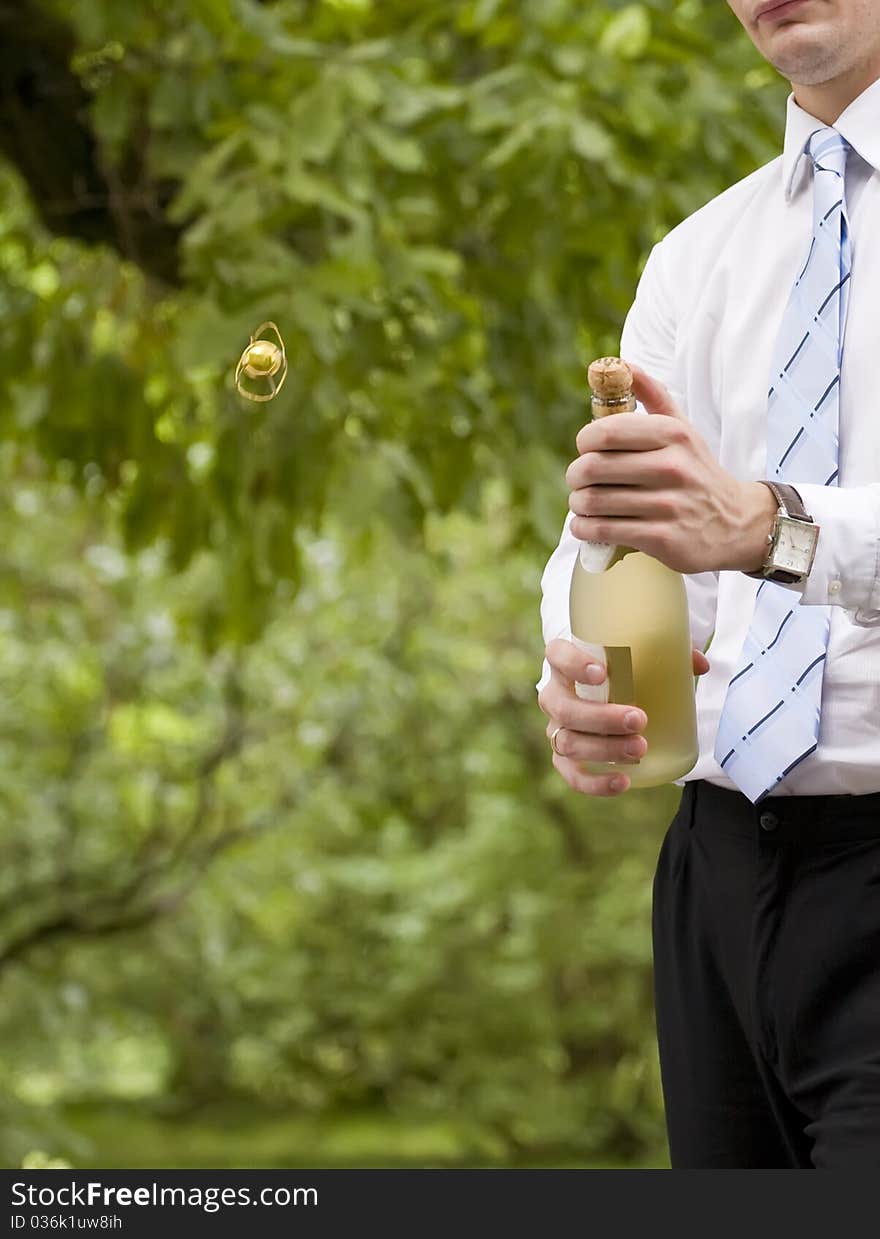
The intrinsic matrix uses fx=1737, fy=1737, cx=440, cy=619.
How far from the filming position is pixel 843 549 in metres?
1.14

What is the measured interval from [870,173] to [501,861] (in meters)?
7.50

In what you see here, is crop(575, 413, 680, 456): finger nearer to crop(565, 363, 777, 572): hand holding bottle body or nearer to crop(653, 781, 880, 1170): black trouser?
crop(565, 363, 777, 572): hand holding bottle body

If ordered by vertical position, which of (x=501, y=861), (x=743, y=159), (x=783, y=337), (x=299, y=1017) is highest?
(x=743, y=159)

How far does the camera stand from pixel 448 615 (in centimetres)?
795

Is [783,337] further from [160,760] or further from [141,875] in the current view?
[160,760]

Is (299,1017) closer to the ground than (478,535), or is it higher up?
closer to the ground

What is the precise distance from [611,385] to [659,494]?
0.10m

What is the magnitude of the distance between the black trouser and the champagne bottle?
0.25 feet

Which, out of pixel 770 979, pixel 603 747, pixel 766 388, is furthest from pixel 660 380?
pixel 770 979

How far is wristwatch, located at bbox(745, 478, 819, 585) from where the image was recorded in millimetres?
1113

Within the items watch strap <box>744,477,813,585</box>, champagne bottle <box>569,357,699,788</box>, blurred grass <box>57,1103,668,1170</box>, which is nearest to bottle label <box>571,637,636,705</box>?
champagne bottle <box>569,357,699,788</box>

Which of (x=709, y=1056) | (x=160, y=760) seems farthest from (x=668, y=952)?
(x=160, y=760)

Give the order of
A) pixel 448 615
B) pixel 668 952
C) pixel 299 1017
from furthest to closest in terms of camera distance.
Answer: pixel 299 1017
pixel 448 615
pixel 668 952

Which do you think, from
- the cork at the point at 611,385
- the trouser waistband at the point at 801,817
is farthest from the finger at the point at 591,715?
the cork at the point at 611,385
